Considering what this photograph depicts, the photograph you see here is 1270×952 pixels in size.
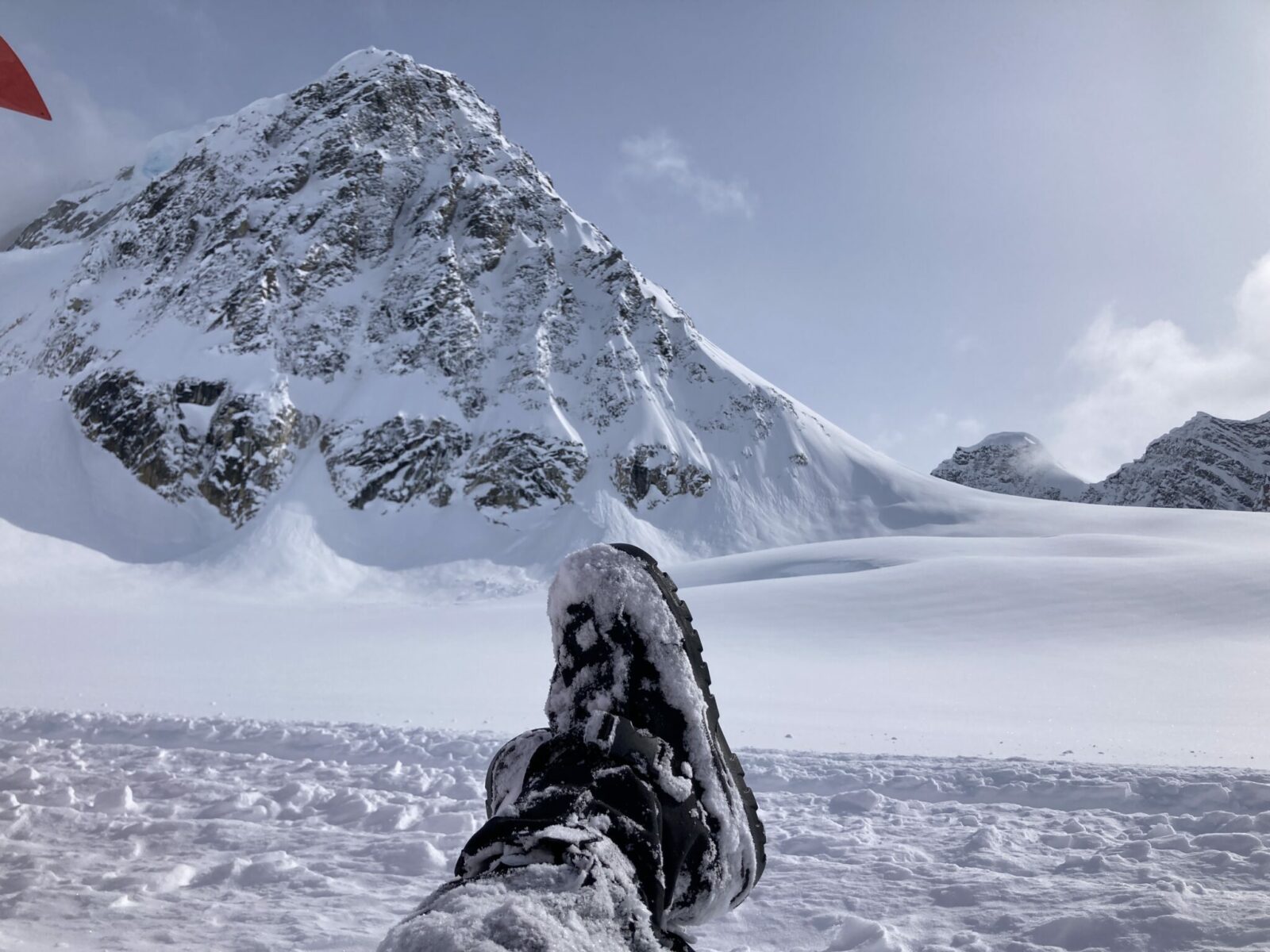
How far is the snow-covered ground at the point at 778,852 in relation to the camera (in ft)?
6.24

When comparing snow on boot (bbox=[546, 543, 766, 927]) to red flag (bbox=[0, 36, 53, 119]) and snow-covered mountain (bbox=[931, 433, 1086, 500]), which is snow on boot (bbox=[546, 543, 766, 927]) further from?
snow-covered mountain (bbox=[931, 433, 1086, 500])

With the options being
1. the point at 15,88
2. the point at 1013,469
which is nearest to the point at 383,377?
the point at 15,88

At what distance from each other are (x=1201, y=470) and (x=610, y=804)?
159 metres

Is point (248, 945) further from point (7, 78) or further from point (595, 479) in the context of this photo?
point (595, 479)

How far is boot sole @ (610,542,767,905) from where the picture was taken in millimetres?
1762

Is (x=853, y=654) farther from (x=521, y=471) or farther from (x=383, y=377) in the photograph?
(x=383, y=377)

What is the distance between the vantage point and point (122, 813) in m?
2.85

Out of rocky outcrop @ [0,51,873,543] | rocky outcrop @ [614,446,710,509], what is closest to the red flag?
rocky outcrop @ [0,51,873,543]

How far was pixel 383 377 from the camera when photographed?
32969mm

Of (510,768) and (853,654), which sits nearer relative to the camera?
(510,768)

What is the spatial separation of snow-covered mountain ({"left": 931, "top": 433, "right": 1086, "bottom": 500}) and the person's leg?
156 metres

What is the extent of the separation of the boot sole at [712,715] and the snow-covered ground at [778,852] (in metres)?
0.35

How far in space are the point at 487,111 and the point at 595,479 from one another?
28.9 meters

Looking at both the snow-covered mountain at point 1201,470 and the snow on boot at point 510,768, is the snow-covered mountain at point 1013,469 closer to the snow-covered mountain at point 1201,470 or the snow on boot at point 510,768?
the snow-covered mountain at point 1201,470
